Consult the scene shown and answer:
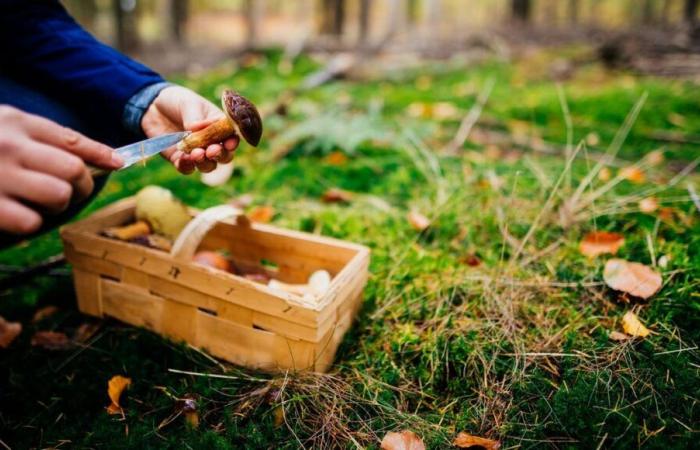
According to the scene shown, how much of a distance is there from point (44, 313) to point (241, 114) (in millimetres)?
1287

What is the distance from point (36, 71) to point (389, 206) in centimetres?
169

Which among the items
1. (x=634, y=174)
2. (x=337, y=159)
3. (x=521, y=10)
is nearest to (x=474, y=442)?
(x=634, y=174)

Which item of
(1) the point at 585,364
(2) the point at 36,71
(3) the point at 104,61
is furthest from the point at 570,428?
(2) the point at 36,71

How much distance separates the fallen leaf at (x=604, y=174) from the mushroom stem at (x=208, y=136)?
7.25 ft

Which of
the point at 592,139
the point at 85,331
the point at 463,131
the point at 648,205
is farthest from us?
the point at 463,131

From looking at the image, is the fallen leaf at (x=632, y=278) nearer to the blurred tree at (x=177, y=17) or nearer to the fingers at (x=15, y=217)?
the fingers at (x=15, y=217)

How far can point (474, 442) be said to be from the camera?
3.92ft

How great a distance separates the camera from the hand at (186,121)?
136 centimetres

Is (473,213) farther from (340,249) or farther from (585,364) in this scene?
(585,364)

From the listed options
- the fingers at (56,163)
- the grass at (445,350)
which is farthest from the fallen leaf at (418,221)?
the fingers at (56,163)

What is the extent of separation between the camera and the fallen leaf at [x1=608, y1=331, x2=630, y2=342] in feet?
4.55

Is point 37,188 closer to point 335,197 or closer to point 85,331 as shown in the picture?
point 85,331

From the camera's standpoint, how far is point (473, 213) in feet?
7.20

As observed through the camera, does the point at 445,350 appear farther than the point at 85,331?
No
